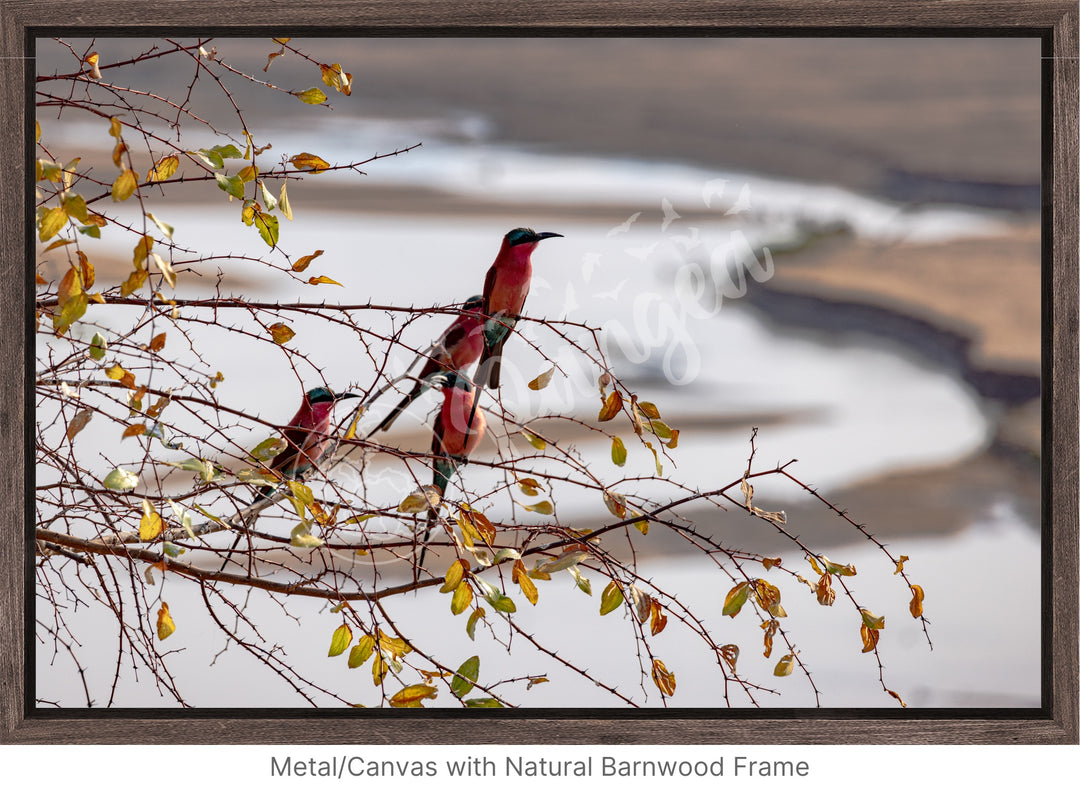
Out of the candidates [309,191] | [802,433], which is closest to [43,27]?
[309,191]

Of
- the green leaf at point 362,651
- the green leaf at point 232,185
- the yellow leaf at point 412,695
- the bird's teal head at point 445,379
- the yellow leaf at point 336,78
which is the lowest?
the yellow leaf at point 412,695

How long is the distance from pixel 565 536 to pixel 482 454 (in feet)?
0.52

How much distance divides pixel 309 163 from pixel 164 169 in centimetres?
19

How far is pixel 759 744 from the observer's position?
3.95 feet

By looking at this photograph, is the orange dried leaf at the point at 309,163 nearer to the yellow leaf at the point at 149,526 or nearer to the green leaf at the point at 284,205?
the green leaf at the point at 284,205

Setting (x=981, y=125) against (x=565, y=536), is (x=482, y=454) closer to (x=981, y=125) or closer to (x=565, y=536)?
(x=565, y=536)

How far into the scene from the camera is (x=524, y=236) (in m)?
1.19

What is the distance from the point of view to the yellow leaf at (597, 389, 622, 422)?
1.17 m

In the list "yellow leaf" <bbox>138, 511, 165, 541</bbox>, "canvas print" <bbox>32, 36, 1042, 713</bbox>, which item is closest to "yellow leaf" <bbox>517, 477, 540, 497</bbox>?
"canvas print" <bbox>32, 36, 1042, 713</bbox>

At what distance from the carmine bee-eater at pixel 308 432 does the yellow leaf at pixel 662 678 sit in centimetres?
53

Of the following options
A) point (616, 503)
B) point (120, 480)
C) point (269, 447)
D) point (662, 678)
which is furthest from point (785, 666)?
point (120, 480)

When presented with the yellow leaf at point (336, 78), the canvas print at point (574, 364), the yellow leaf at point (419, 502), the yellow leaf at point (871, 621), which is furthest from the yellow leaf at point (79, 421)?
the yellow leaf at point (871, 621)

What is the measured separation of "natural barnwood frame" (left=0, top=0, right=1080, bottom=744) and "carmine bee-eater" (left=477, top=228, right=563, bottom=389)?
0.92 ft

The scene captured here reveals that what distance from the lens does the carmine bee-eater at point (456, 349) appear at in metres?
1.19
